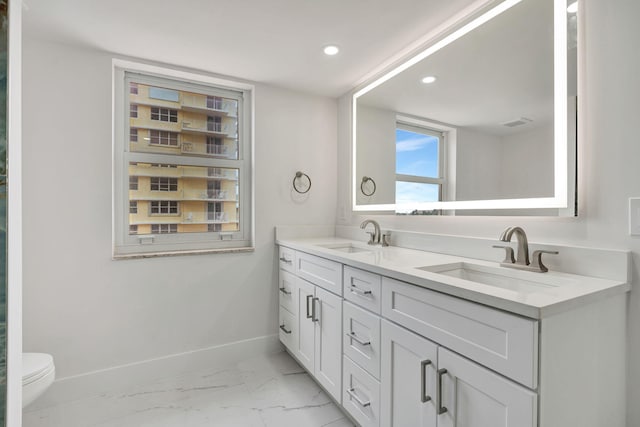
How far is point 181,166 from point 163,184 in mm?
182

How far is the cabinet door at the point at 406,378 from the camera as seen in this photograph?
1.13 metres

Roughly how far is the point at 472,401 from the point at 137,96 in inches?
99.9

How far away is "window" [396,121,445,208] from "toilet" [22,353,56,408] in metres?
2.16

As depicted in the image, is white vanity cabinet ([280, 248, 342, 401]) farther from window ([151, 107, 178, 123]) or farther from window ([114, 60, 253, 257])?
window ([151, 107, 178, 123])

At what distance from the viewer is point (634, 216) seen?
110cm

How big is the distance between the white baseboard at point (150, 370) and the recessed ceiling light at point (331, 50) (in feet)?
6.95

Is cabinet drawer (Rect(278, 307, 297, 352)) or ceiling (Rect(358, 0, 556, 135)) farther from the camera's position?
cabinet drawer (Rect(278, 307, 297, 352))

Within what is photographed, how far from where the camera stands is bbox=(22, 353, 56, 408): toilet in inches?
54.7

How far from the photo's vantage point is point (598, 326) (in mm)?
1010

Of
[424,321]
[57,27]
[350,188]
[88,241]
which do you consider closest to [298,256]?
[350,188]

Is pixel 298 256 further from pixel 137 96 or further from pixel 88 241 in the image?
pixel 137 96

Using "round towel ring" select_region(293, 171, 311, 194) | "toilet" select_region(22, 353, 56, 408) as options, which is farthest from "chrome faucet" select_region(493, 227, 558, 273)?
"toilet" select_region(22, 353, 56, 408)

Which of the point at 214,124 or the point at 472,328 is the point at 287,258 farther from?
the point at 472,328

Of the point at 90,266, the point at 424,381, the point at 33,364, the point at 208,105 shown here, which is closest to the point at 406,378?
the point at 424,381
